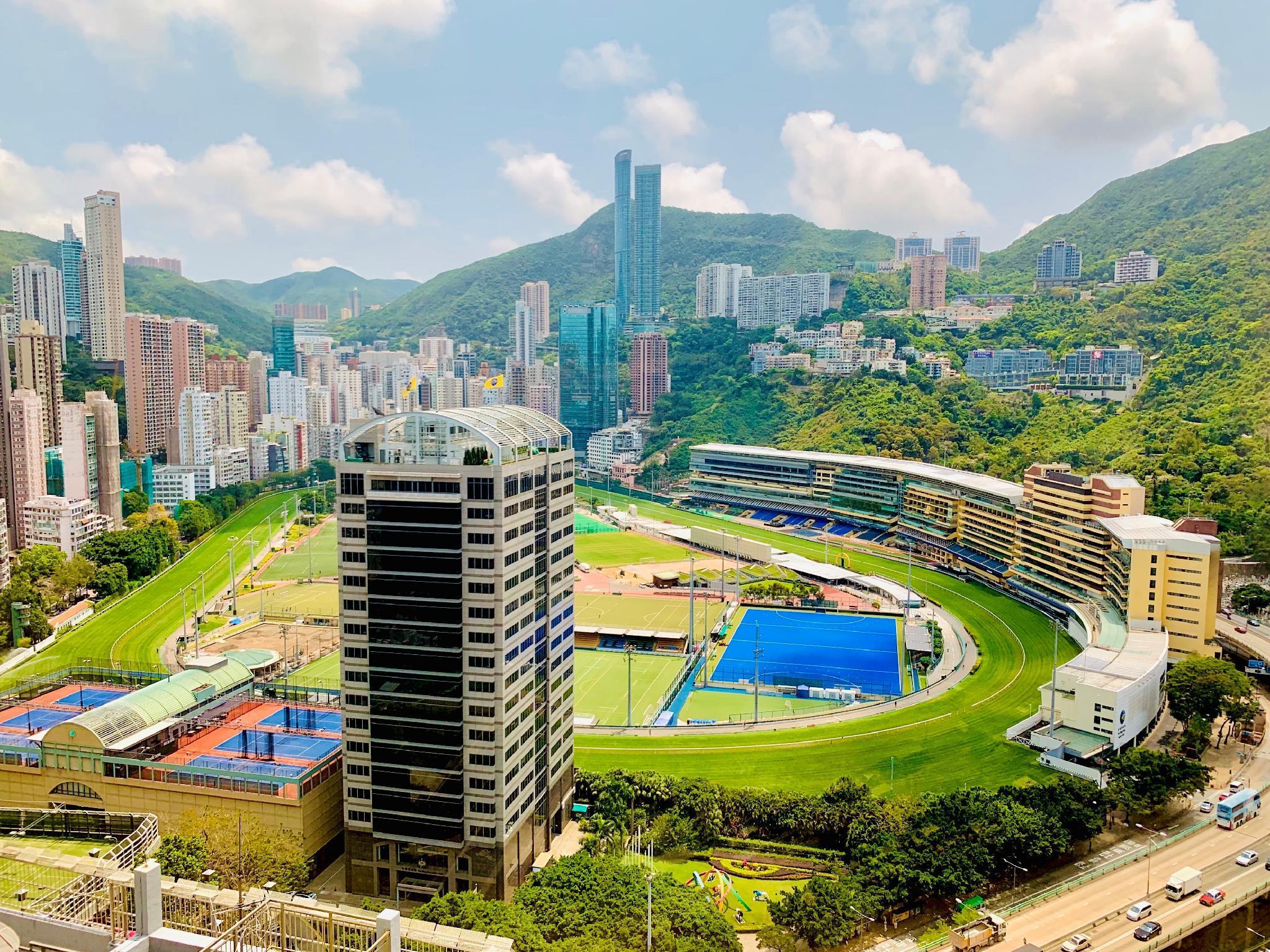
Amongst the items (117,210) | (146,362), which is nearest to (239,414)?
(146,362)

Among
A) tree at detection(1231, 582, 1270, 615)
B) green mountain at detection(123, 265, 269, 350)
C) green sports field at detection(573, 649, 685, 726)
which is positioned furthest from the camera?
green mountain at detection(123, 265, 269, 350)

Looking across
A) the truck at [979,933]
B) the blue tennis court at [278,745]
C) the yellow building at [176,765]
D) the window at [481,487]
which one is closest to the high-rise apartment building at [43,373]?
the yellow building at [176,765]

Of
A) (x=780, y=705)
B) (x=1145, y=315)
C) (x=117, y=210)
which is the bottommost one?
(x=780, y=705)

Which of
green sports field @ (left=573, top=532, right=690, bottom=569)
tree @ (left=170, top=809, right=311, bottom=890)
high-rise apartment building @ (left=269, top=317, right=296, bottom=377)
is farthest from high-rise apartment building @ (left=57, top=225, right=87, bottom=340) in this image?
tree @ (left=170, top=809, right=311, bottom=890)

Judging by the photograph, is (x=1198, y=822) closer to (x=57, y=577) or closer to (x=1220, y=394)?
(x=1220, y=394)

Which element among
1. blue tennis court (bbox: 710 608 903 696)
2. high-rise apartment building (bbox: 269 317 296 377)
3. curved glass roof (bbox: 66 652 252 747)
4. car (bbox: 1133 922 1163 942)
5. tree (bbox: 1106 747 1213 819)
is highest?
high-rise apartment building (bbox: 269 317 296 377)

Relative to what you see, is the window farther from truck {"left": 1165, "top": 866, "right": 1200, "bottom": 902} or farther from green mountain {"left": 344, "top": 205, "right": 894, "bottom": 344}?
green mountain {"left": 344, "top": 205, "right": 894, "bottom": 344}

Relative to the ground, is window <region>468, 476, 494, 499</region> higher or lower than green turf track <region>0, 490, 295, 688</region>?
higher
